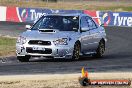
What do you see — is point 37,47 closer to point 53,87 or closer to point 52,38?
point 52,38

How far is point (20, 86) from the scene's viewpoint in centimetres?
1180

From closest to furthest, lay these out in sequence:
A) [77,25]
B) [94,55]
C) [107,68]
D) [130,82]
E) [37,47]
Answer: [130,82]
[107,68]
[37,47]
[77,25]
[94,55]

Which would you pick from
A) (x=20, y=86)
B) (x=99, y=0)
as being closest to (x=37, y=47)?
(x=20, y=86)

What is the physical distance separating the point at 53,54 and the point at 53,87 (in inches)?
252

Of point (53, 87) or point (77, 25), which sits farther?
point (77, 25)

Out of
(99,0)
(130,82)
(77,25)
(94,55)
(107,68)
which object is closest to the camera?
(130,82)

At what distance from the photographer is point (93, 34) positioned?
20094 mm

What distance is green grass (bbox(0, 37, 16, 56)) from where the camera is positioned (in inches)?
875

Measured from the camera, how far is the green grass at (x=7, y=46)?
72.9ft

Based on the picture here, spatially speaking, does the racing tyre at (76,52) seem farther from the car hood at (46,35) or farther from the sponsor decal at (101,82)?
the sponsor decal at (101,82)

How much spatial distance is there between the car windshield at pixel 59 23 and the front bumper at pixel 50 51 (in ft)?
2.85

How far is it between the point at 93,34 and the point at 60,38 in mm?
2195

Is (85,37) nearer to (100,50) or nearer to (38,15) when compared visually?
(100,50)

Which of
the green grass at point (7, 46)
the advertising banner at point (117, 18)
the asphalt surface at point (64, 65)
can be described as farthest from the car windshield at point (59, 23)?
the advertising banner at point (117, 18)
